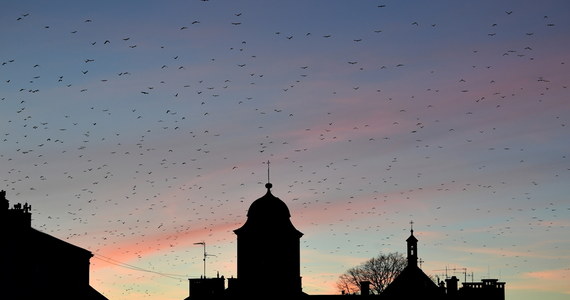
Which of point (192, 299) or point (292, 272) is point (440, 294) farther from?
point (192, 299)

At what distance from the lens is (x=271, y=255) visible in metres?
113

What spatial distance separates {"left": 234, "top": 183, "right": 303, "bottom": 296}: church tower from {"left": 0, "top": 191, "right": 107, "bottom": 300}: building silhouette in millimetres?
19325

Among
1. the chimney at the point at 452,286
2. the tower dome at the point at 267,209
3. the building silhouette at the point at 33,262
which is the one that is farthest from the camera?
the chimney at the point at 452,286

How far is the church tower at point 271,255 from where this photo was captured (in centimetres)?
11238

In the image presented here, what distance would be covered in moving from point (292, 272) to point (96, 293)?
21.1m

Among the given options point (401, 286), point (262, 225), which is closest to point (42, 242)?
point (262, 225)

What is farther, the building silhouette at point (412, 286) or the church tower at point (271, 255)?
the building silhouette at point (412, 286)

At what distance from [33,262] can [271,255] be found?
88.2 feet

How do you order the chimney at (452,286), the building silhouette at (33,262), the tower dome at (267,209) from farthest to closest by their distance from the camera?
the chimney at (452,286) < the tower dome at (267,209) < the building silhouette at (33,262)

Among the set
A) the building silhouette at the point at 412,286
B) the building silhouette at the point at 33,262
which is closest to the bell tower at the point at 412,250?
the building silhouette at the point at 412,286

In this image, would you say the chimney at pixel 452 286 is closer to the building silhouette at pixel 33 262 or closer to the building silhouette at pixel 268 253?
the building silhouette at pixel 268 253

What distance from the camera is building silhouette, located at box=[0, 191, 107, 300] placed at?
3531 inches

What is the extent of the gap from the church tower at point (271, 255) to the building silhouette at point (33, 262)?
19325 millimetres

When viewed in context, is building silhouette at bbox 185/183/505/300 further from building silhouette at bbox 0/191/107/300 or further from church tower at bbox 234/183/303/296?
building silhouette at bbox 0/191/107/300
